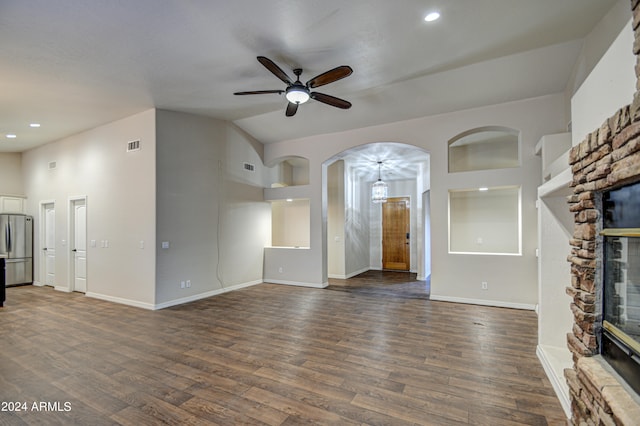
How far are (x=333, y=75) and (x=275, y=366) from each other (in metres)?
3.11

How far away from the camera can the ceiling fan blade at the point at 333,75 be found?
10.5 feet

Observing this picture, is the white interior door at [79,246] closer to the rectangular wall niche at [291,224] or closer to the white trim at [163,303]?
the white trim at [163,303]

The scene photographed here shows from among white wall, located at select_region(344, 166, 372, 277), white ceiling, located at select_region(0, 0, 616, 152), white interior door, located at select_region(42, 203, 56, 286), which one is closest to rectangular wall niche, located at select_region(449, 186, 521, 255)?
white ceiling, located at select_region(0, 0, 616, 152)

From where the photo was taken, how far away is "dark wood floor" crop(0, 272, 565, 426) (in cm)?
227

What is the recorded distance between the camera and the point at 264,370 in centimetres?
291

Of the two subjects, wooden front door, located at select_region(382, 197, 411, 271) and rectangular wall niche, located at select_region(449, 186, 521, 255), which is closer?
rectangular wall niche, located at select_region(449, 186, 521, 255)

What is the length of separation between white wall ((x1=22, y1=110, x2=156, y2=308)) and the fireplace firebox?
5.60 m

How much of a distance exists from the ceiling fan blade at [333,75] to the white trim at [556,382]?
3382 millimetres

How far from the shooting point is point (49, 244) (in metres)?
7.28

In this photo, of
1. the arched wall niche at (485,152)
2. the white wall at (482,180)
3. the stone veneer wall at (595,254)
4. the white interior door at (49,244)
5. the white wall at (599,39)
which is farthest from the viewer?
the white interior door at (49,244)

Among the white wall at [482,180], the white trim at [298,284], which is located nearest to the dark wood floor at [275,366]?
the white wall at [482,180]

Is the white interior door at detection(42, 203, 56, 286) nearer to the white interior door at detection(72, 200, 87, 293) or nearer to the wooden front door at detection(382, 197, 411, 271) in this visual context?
the white interior door at detection(72, 200, 87, 293)

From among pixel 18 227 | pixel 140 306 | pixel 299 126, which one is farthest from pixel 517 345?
pixel 18 227

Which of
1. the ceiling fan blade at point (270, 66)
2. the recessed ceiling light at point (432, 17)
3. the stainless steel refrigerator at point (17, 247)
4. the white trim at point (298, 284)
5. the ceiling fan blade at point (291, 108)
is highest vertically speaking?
the recessed ceiling light at point (432, 17)
